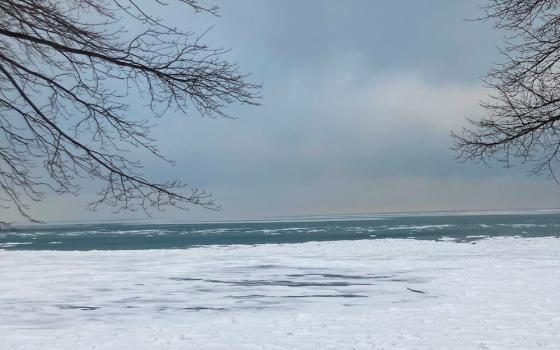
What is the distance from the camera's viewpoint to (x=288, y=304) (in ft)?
41.0

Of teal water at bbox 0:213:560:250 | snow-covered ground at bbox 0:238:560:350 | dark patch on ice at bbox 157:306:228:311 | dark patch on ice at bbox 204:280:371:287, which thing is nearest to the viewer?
snow-covered ground at bbox 0:238:560:350

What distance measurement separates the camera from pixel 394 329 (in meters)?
9.62

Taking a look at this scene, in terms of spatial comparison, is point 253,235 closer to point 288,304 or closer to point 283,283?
point 283,283

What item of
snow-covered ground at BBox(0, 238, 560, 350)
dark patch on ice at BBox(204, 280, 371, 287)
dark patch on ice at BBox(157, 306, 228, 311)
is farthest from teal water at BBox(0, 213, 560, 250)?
dark patch on ice at BBox(204, 280, 371, 287)

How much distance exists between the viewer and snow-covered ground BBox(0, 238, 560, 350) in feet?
29.7

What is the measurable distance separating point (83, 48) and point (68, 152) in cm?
76

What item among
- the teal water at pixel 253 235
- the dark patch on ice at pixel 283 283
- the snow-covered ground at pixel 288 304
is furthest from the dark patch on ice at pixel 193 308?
the teal water at pixel 253 235

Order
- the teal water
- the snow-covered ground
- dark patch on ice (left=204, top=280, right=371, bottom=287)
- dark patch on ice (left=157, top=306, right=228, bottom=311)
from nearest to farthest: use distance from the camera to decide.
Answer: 1. the snow-covered ground
2. dark patch on ice (left=157, top=306, right=228, bottom=311)
3. dark patch on ice (left=204, top=280, right=371, bottom=287)
4. the teal water

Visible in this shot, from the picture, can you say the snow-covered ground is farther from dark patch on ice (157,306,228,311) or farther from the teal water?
the teal water

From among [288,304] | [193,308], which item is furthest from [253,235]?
[193,308]

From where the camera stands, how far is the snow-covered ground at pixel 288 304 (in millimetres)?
9047

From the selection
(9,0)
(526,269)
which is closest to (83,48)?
(9,0)

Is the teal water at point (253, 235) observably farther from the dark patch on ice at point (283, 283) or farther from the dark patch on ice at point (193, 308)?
the dark patch on ice at point (283, 283)

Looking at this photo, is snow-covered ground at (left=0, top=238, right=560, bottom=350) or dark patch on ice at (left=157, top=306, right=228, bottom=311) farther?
dark patch on ice at (left=157, top=306, right=228, bottom=311)
